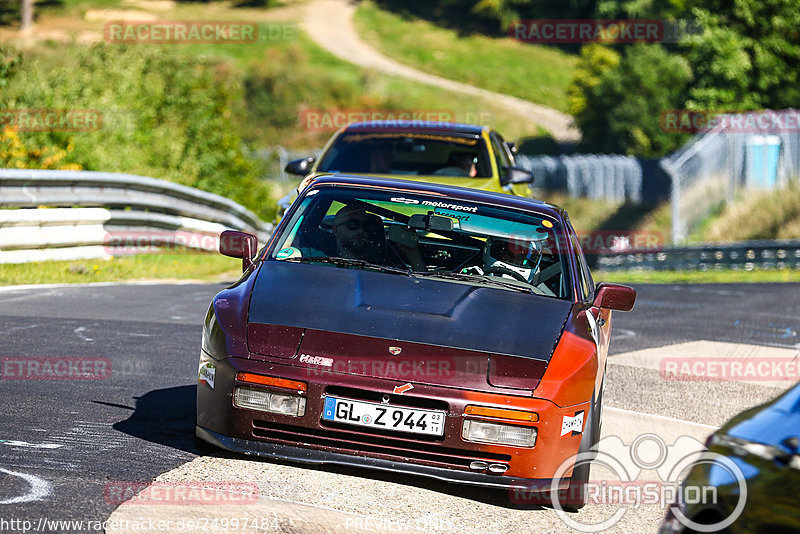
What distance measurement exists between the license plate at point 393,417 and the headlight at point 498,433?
0.39ft

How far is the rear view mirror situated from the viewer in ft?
21.0

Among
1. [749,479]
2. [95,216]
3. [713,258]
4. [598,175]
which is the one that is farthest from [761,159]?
[749,479]

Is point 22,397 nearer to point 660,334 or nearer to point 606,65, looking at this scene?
point 660,334

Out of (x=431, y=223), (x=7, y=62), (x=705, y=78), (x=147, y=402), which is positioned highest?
(x=705, y=78)

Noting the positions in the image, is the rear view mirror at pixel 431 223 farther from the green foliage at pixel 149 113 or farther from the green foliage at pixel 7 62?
the green foliage at pixel 149 113

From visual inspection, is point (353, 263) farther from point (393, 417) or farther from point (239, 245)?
point (393, 417)

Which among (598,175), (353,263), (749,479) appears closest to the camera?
(749,479)

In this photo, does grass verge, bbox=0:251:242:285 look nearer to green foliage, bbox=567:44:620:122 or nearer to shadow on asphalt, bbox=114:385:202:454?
shadow on asphalt, bbox=114:385:202:454

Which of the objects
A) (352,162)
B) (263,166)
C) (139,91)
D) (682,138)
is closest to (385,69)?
(682,138)

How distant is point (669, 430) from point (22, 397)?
3845 mm

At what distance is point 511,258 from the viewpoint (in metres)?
6.55

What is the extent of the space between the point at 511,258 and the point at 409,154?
18.6 feet

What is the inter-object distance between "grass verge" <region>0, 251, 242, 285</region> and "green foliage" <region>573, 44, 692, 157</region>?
42.2 meters

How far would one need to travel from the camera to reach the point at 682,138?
55.2 meters
